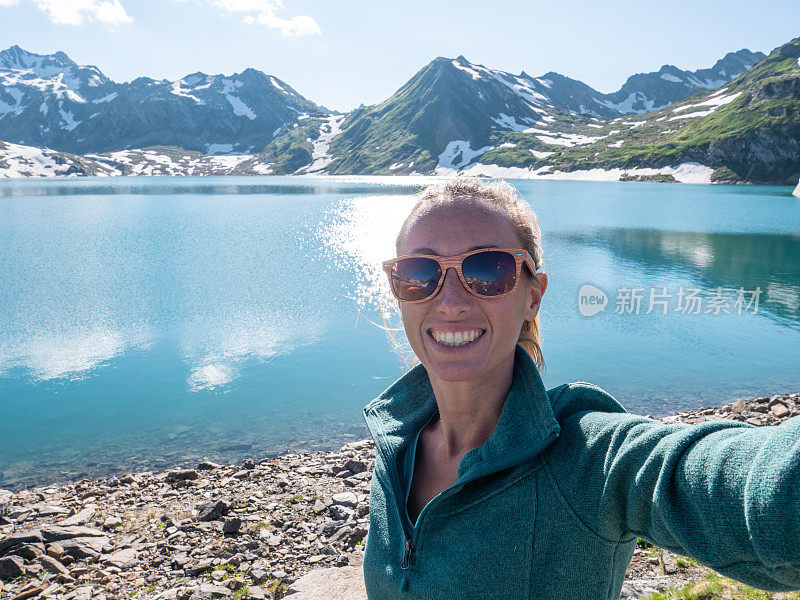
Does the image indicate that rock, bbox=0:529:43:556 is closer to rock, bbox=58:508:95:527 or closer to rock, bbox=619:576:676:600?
rock, bbox=58:508:95:527

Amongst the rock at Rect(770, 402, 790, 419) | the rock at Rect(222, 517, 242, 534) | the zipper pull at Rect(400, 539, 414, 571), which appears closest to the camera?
the zipper pull at Rect(400, 539, 414, 571)

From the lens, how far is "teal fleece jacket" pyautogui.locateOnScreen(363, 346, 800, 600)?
59.5 inches

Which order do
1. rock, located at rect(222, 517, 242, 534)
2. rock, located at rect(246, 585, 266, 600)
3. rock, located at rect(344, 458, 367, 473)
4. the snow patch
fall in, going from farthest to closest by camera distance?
the snow patch < rock, located at rect(344, 458, 367, 473) < rock, located at rect(222, 517, 242, 534) < rock, located at rect(246, 585, 266, 600)

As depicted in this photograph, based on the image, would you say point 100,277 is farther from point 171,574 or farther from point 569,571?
point 569,571

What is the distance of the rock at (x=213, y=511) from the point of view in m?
9.78

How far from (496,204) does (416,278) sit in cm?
59

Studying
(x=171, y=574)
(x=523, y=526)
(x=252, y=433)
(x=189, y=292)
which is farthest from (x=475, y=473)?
(x=189, y=292)

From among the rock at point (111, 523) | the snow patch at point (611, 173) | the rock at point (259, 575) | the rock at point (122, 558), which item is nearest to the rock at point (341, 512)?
the rock at point (259, 575)

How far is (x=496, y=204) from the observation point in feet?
9.09

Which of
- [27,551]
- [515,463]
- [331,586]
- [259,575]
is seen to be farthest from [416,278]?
[27,551]

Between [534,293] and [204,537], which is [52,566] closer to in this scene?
[204,537]

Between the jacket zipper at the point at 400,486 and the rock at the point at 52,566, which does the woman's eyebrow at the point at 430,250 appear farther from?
the rock at the point at 52,566

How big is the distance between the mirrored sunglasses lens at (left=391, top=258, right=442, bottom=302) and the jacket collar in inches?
22.8

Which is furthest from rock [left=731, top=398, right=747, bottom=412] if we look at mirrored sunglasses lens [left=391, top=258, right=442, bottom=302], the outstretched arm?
the outstretched arm
